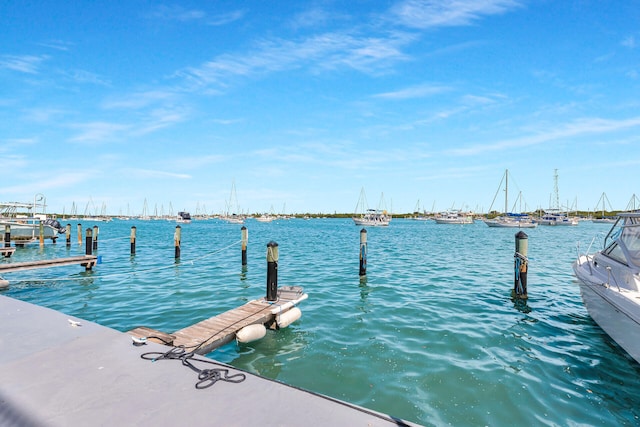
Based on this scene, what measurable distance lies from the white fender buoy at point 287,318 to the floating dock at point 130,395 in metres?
4.52

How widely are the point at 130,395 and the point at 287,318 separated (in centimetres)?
584

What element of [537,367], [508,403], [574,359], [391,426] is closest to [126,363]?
[391,426]

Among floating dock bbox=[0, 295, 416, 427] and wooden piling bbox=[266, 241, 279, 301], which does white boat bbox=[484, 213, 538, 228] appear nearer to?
wooden piling bbox=[266, 241, 279, 301]

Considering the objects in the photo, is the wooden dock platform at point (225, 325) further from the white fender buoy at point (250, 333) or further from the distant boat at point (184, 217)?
the distant boat at point (184, 217)

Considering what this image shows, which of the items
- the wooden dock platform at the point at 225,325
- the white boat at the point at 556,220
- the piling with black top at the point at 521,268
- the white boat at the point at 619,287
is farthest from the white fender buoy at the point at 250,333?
the white boat at the point at 556,220

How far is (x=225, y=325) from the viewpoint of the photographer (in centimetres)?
802

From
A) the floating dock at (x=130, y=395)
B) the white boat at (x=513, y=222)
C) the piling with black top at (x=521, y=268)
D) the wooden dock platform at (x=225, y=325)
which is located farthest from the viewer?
the white boat at (x=513, y=222)

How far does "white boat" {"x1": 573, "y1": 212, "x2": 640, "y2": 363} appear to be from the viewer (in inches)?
272

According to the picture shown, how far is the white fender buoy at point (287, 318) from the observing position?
29.6 feet

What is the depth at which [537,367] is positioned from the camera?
23.0 ft

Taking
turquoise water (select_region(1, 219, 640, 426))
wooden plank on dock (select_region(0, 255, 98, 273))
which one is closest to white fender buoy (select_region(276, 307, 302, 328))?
turquoise water (select_region(1, 219, 640, 426))

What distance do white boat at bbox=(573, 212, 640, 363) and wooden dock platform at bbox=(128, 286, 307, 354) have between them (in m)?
7.21

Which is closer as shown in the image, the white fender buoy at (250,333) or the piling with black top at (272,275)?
the white fender buoy at (250,333)

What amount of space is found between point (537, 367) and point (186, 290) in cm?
1134
